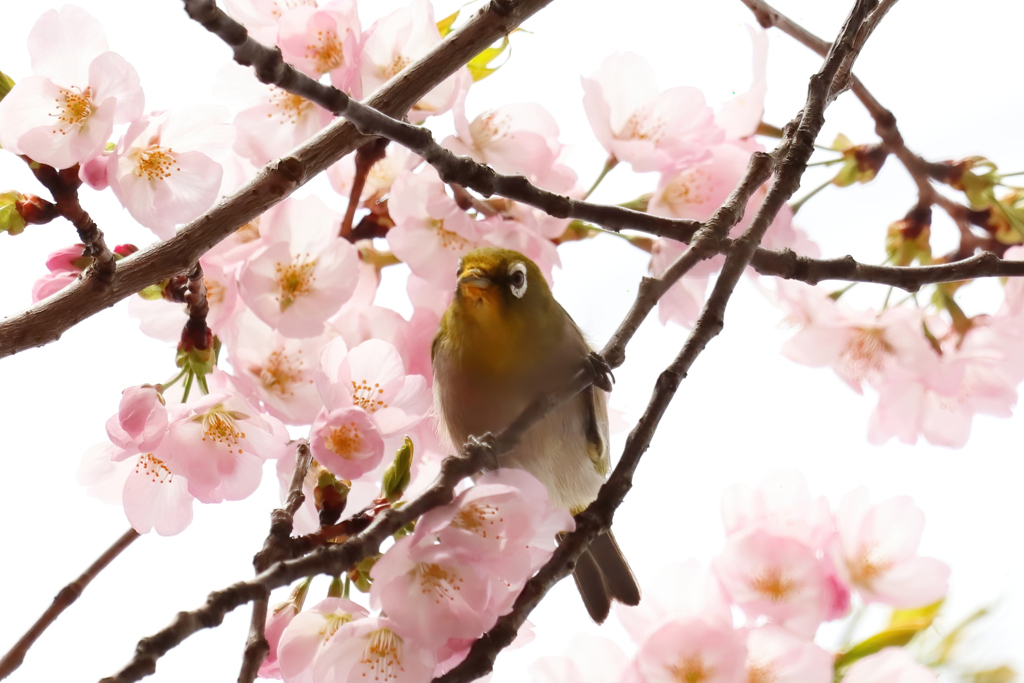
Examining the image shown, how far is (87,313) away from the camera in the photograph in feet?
1.48

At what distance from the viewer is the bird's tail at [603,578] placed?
695mm

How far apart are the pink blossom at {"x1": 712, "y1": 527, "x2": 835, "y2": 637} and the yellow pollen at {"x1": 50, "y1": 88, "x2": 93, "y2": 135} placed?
1.82 ft

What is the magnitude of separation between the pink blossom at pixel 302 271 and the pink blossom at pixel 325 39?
0.10 meters

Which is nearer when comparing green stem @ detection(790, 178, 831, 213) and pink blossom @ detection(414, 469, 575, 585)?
pink blossom @ detection(414, 469, 575, 585)

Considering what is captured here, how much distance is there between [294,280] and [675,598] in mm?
391

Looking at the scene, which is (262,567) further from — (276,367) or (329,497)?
(276,367)

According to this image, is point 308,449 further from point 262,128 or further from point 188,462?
point 262,128

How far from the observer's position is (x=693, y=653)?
607mm

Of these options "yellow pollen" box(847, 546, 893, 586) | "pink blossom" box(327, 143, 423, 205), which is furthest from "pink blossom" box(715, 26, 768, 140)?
"yellow pollen" box(847, 546, 893, 586)

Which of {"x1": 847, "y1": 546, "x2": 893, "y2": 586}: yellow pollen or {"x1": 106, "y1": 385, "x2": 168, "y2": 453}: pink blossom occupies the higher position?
{"x1": 106, "y1": 385, "x2": 168, "y2": 453}: pink blossom

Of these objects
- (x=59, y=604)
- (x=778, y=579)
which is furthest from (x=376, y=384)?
(x=778, y=579)

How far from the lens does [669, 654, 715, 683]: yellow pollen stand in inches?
23.9

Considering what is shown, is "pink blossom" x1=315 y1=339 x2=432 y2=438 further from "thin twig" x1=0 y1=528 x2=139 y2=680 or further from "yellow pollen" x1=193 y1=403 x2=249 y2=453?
"thin twig" x1=0 y1=528 x2=139 y2=680

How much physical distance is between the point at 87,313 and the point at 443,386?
286mm
